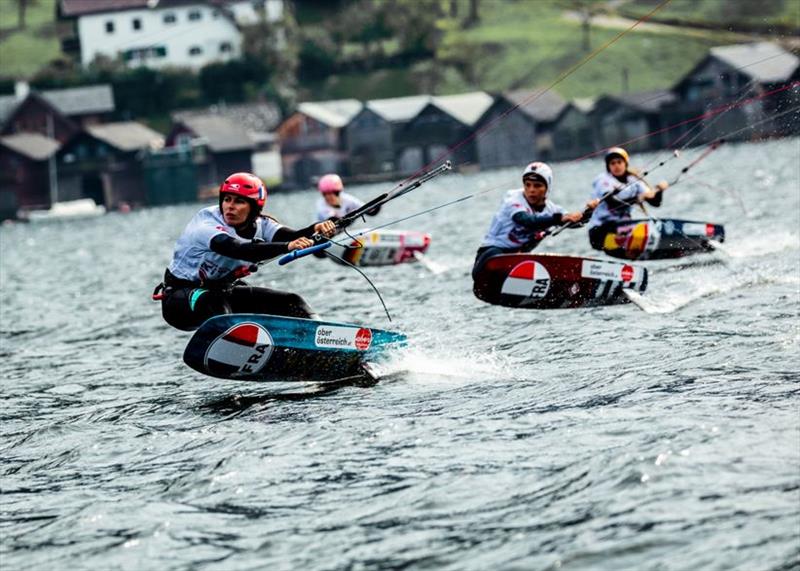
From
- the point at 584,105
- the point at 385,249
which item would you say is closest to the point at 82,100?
the point at 584,105

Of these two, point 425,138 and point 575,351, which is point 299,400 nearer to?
point 575,351

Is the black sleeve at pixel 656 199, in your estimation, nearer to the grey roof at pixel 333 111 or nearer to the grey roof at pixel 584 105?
the grey roof at pixel 584 105

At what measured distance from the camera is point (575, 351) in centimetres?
1593

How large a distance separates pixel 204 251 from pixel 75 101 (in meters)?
109

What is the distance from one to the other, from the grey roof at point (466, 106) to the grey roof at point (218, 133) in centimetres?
1764

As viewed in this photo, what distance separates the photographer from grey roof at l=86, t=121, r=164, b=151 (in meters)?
110

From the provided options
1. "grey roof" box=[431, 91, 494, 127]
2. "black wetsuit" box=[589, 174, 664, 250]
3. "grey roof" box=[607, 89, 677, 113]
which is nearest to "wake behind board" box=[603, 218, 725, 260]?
"black wetsuit" box=[589, 174, 664, 250]

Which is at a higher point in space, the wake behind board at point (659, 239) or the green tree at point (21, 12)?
the green tree at point (21, 12)

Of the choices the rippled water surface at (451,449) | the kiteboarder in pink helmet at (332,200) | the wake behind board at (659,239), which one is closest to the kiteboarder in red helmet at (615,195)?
the wake behind board at (659,239)

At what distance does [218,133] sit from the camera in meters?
114

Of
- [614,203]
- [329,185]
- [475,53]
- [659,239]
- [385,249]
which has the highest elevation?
[475,53]

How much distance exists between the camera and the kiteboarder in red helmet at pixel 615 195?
22891 mm

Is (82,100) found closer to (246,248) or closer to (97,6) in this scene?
(97,6)

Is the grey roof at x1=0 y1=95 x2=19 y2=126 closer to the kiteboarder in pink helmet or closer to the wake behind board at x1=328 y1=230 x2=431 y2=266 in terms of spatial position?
the wake behind board at x1=328 y1=230 x2=431 y2=266
